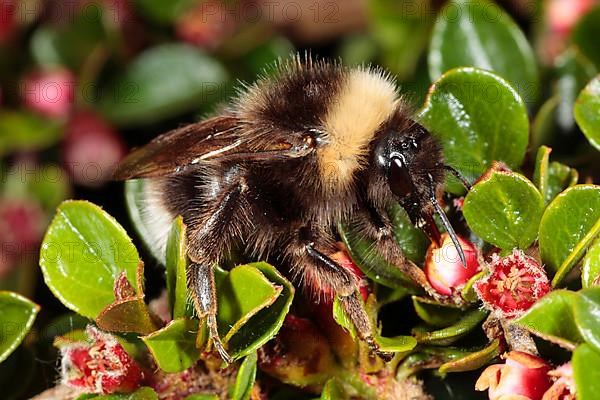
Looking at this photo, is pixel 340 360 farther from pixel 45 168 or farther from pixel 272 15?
pixel 272 15

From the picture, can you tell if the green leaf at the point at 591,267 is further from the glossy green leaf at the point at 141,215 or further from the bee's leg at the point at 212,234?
the glossy green leaf at the point at 141,215

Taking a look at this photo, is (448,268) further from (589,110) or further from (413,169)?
(589,110)

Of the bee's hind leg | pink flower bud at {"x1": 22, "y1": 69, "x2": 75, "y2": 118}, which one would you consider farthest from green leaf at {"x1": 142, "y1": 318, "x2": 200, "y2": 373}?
pink flower bud at {"x1": 22, "y1": 69, "x2": 75, "y2": 118}

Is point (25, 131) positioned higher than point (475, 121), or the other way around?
point (475, 121)

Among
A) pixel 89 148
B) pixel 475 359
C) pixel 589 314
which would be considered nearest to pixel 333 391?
pixel 475 359

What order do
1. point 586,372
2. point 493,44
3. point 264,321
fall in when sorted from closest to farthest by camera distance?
point 586,372
point 264,321
point 493,44

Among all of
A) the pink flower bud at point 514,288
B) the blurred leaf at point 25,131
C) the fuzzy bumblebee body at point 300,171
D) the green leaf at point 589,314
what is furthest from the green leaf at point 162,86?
the green leaf at point 589,314
